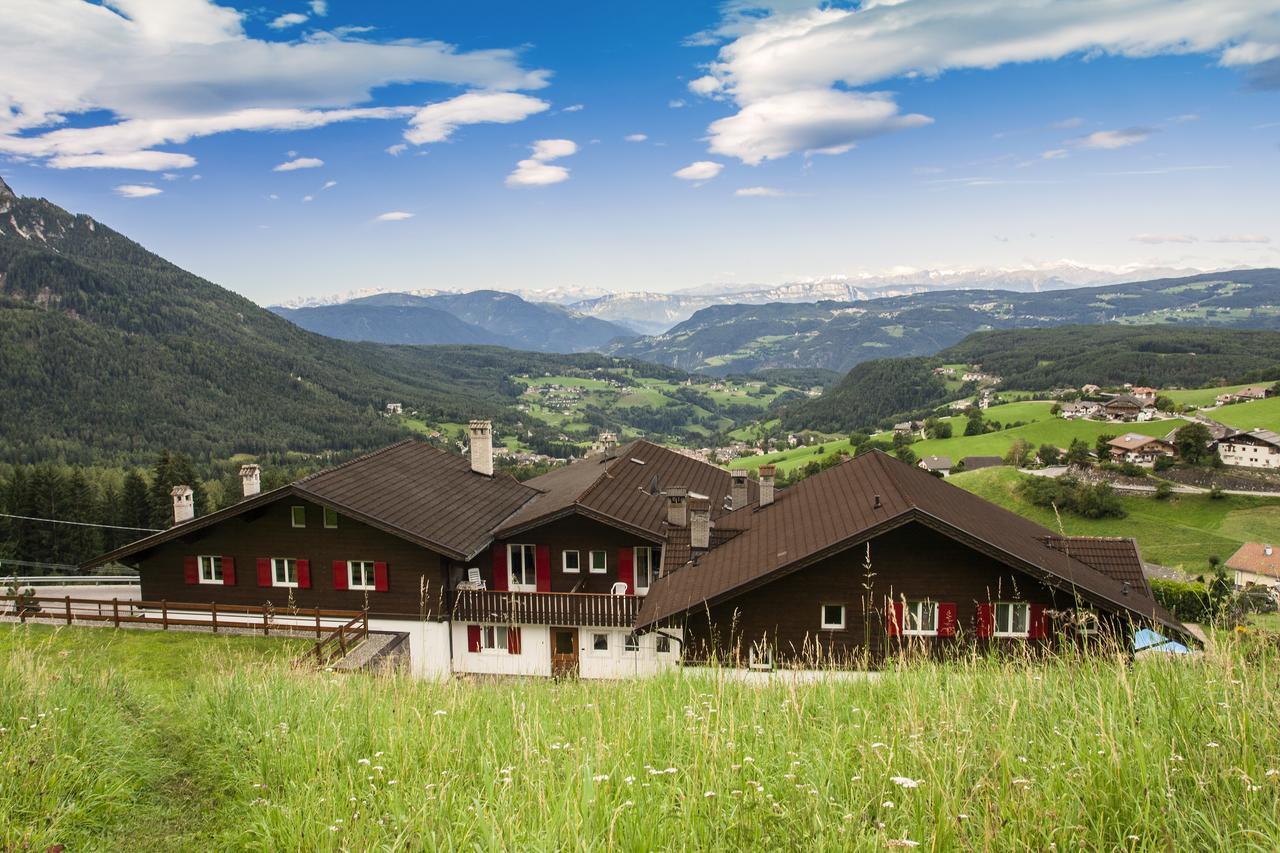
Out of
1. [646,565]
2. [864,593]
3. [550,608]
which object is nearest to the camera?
[864,593]

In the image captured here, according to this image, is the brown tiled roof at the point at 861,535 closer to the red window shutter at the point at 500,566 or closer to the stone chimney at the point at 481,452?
the red window shutter at the point at 500,566

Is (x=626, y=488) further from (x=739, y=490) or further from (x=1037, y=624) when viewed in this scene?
(x=1037, y=624)

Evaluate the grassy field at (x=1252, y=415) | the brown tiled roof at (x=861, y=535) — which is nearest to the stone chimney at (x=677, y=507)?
the brown tiled roof at (x=861, y=535)

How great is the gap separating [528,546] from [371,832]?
23525mm

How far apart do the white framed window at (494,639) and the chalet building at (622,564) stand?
44mm

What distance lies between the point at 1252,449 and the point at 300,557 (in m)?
127

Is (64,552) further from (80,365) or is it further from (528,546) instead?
(80,365)

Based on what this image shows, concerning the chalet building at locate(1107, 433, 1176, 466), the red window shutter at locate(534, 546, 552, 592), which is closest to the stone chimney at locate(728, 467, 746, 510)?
the red window shutter at locate(534, 546, 552, 592)

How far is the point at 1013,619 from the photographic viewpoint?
1838 cm

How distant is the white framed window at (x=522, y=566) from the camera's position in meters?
27.3

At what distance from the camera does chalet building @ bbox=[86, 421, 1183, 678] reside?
1805 centimetres

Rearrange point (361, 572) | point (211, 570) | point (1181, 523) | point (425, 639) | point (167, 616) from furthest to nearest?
1. point (1181, 523)
2. point (211, 570)
3. point (361, 572)
4. point (425, 639)
5. point (167, 616)

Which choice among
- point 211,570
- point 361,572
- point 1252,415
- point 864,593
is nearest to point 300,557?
point 361,572

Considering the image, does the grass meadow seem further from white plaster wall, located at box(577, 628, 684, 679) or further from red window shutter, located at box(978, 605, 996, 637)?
white plaster wall, located at box(577, 628, 684, 679)
